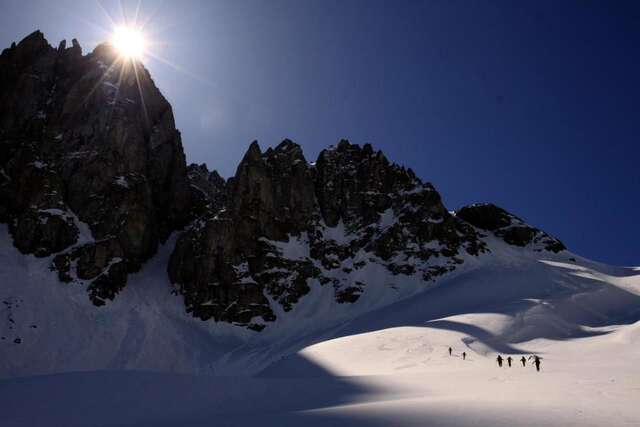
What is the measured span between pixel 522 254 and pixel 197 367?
63.2m

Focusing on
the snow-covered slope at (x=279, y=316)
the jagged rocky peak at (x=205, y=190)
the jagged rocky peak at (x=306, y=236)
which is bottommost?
the snow-covered slope at (x=279, y=316)

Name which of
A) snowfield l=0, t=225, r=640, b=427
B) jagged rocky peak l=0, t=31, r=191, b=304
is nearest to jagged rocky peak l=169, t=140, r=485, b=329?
snowfield l=0, t=225, r=640, b=427

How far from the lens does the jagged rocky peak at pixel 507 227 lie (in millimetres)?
88562

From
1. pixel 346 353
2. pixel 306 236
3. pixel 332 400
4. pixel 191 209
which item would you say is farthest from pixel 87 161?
pixel 332 400

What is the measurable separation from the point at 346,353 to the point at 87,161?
65.5 metres

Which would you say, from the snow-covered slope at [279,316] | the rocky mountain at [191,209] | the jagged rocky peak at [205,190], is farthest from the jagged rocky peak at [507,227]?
the jagged rocky peak at [205,190]

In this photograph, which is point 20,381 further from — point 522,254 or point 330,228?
point 522,254

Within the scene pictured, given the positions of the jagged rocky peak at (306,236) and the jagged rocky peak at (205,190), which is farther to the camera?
the jagged rocky peak at (205,190)

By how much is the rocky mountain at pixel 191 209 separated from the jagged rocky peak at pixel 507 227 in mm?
306

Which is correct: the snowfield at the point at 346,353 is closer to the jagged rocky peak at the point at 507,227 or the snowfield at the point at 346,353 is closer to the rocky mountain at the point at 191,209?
the rocky mountain at the point at 191,209

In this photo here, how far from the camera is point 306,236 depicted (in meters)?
85.3

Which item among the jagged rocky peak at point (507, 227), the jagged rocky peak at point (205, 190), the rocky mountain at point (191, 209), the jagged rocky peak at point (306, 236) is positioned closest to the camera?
the rocky mountain at point (191, 209)

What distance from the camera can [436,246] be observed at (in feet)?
262

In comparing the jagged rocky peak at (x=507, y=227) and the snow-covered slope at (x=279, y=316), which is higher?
the jagged rocky peak at (x=507, y=227)
